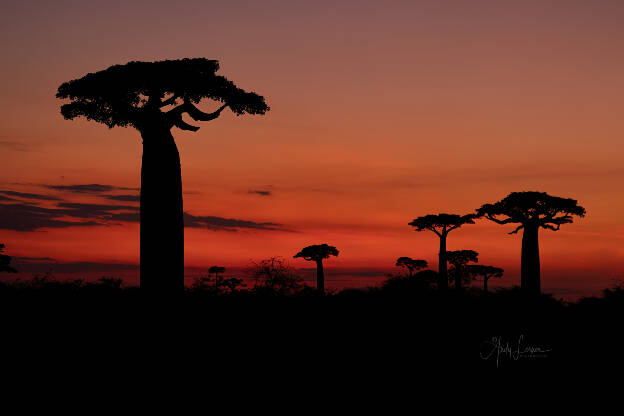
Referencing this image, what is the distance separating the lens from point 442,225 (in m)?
42.9

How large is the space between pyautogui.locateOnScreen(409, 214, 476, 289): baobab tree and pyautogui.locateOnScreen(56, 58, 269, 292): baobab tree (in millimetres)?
27897

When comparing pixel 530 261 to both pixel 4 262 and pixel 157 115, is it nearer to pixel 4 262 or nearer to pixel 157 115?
pixel 157 115

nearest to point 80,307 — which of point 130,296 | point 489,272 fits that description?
point 130,296

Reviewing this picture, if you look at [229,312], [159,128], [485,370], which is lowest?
[485,370]

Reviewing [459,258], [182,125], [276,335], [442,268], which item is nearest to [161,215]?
[182,125]

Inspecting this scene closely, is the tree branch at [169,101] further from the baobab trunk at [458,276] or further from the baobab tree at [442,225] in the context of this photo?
the baobab trunk at [458,276]

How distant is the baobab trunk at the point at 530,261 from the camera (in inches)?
1252

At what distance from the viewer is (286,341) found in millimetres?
13766

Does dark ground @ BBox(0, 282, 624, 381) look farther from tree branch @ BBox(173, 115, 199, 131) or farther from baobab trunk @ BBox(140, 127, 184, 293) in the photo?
tree branch @ BBox(173, 115, 199, 131)

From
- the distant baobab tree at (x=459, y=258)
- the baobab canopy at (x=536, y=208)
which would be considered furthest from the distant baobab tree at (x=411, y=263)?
the baobab canopy at (x=536, y=208)

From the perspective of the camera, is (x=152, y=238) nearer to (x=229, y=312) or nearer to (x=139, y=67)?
(x=229, y=312)

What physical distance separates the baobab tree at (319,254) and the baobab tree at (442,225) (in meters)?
7.18

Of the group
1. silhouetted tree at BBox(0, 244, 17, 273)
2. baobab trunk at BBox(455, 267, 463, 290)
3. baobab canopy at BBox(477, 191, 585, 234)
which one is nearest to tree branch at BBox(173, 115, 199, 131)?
baobab canopy at BBox(477, 191, 585, 234)

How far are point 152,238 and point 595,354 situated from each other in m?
12.1
